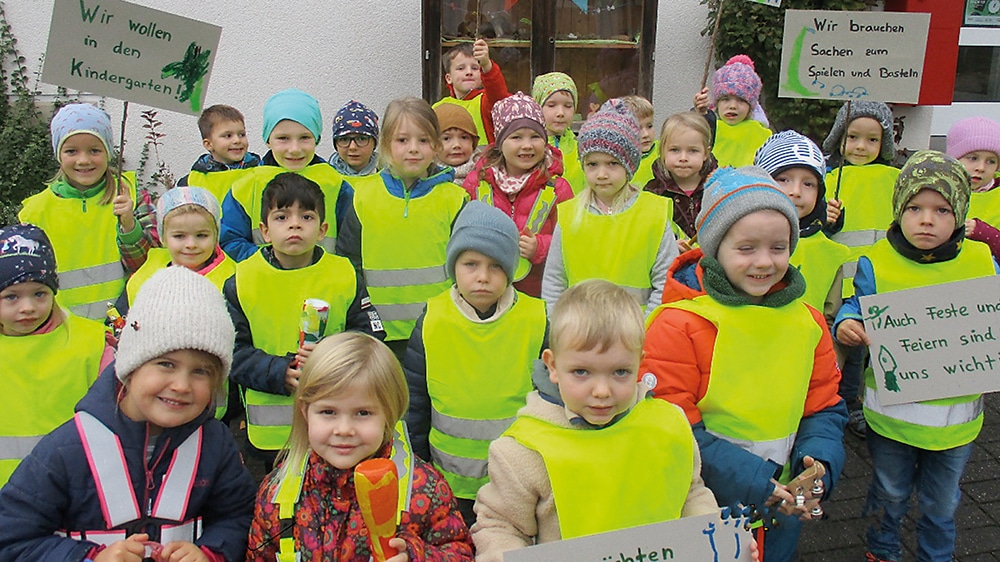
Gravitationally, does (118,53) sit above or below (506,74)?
below

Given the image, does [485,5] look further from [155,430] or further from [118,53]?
[155,430]

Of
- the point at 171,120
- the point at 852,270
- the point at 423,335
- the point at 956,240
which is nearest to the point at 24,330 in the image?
the point at 423,335

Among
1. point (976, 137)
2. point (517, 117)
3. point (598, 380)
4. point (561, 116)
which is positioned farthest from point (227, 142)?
point (976, 137)

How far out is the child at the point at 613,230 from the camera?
3354 mm

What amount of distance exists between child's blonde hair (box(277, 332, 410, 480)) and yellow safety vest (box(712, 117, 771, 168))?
3.65 metres

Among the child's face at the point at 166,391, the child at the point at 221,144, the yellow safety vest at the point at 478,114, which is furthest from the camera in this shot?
the yellow safety vest at the point at 478,114

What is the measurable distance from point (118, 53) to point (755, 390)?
10.0 feet

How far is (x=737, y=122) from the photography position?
515 cm

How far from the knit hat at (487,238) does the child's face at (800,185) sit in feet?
4.16

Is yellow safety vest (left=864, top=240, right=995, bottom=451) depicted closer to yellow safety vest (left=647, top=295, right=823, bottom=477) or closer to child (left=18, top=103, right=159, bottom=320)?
yellow safety vest (left=647, top=295, right=823, bottom=477)

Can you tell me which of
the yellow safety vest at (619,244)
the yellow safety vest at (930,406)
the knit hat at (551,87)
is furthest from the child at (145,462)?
the knit hat at (551,87)

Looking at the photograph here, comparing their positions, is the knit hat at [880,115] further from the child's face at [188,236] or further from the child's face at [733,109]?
the child's face at [188,236]

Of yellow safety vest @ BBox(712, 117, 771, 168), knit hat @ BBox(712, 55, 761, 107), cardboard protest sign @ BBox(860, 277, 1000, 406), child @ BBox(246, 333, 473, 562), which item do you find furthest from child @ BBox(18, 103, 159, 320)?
knit hat @ BBox(712, 55, 761, 107)

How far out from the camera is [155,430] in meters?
1.91
